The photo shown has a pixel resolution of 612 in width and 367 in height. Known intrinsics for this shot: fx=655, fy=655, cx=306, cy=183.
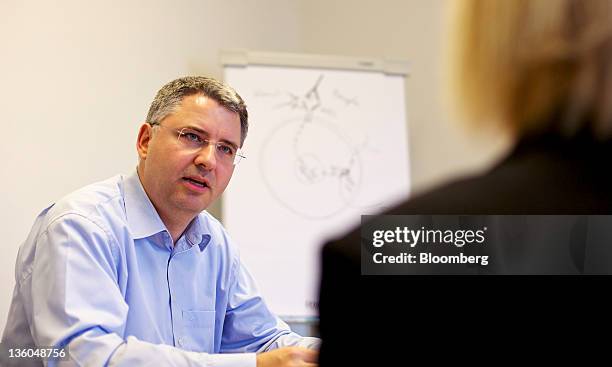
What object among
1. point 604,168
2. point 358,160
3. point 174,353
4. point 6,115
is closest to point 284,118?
point 358,160

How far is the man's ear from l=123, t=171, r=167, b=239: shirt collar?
8cm

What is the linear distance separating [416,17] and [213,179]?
1664 mm

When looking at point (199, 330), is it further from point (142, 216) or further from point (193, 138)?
point (193, 138)

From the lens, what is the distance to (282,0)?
2902mm

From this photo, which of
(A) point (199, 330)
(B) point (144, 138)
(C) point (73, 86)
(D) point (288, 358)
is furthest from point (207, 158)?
(C) point (73, 86)

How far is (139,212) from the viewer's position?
51.0 inches

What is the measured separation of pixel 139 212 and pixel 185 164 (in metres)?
0.14

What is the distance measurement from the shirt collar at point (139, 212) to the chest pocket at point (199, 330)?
18 centimetres

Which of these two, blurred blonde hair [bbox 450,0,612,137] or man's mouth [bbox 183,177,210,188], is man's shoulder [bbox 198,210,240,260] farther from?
blurred blonde hair [bbox 450,0,612,137]

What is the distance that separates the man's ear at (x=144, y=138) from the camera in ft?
4.60

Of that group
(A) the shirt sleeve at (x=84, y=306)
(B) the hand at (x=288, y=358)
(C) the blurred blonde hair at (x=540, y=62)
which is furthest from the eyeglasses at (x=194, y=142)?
(C) the blurred blonde hair at (x=540, y=62)

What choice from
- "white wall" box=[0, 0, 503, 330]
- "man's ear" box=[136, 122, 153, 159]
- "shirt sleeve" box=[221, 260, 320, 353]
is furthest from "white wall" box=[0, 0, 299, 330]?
"shirt sleeve" box=[221, 260, 320, 353]

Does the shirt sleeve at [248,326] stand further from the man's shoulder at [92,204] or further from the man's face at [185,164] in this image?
the man's shoulder at [92,204]

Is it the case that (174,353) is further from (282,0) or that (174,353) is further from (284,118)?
(282,0)
